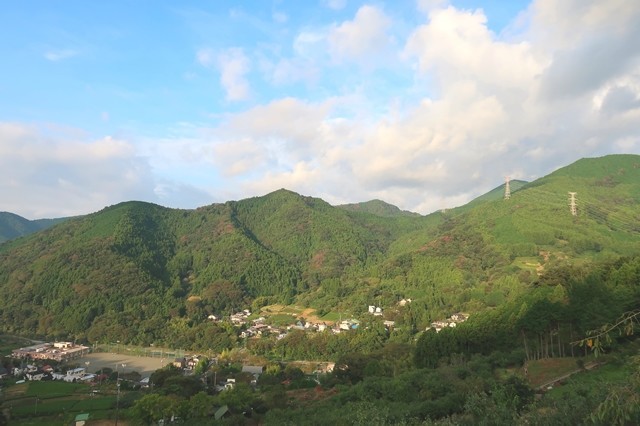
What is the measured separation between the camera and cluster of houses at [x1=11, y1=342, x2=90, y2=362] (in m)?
56.8

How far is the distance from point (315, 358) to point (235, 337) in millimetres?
16118

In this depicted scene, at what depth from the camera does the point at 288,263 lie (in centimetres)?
12144

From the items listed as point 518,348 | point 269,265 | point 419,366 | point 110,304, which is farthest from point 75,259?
point 518,348

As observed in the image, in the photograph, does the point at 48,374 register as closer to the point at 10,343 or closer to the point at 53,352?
the point at 53,352

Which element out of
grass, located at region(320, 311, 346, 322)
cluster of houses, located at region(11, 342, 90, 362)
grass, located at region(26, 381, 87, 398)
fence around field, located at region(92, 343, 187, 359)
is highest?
grass, located at region(320, 311, 346, 322)

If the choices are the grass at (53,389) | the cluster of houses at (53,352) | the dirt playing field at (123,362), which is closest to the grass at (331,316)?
the dirt playing field at (123,362)

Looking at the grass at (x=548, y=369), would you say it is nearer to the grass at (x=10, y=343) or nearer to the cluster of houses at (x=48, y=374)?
the cluster of houses at (x=48, y=374)

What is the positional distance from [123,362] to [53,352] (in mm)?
10117

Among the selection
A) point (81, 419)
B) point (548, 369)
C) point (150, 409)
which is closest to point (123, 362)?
point (81, 419)

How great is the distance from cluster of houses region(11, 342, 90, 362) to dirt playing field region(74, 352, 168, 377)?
1484mm

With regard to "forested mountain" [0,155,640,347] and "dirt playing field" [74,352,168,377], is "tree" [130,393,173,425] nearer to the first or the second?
"dirt playing field" [74,352,168,377]

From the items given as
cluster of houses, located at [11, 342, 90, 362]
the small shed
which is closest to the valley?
the small shed

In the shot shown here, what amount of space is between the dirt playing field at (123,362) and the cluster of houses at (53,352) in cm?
148

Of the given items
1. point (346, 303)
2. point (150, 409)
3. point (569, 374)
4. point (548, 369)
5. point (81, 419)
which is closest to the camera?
point (569, 374)
